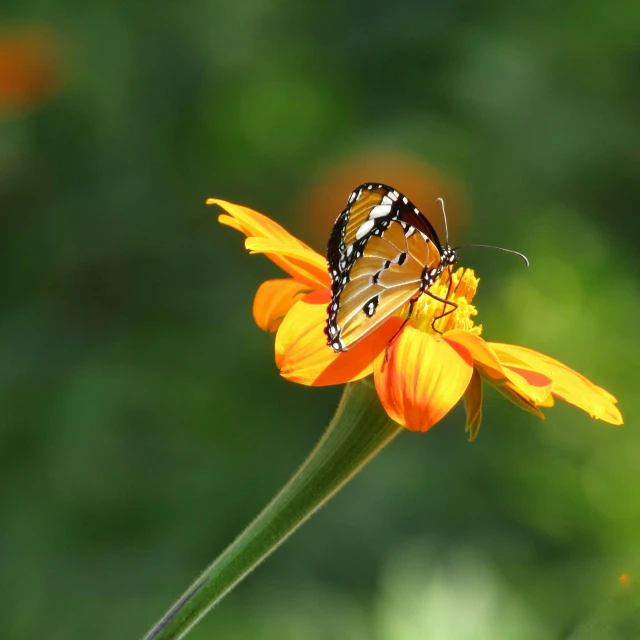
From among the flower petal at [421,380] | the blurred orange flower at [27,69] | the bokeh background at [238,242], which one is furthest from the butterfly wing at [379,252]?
the blurred orange flower at [27,69]

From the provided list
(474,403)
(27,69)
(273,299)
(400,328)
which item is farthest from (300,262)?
(27,69)

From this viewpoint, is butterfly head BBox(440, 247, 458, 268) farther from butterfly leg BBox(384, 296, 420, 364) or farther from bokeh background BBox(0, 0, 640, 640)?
bokeh background BBox(0, 0, 640, 640)

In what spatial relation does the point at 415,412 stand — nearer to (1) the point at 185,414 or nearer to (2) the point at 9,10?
(1) the point at 185,414

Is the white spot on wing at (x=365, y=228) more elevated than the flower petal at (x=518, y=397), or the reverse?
the white spot on wing at (x=365, y=228)

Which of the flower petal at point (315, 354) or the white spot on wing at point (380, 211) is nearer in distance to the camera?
the flower petal at point (315, 354)

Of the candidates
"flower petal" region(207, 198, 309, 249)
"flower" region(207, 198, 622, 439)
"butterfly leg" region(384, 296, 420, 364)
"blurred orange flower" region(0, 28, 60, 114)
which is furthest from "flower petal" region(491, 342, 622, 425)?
"blurred orange flower" region(0, 28, 60, 114)

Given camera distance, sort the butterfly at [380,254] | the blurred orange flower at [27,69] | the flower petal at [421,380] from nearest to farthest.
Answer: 1. the flower petal at [421,380]
2. the butterfly at [380,254]
3. the blurred orange flower at [27,69]

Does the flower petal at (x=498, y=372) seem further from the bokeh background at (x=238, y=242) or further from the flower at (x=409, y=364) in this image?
the bokeh background at (x=238, y=242)

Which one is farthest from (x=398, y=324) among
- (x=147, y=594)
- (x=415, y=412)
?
(x=147, y=594)
